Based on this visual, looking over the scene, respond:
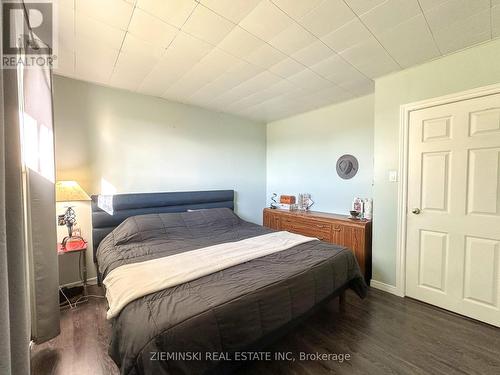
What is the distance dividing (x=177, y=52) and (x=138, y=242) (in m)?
2.02

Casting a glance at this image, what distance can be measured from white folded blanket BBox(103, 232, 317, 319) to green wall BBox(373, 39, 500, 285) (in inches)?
40.2

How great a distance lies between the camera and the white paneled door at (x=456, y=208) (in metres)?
2.00

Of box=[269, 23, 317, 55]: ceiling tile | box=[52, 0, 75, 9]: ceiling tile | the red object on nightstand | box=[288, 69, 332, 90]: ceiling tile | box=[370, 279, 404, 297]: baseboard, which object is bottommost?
box=[370, 279, 404, 297]: baseboard

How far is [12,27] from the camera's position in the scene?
108 centimetres

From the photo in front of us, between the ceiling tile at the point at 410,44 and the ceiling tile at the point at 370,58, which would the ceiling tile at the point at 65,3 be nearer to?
the ceiling tile at the point at 370,58

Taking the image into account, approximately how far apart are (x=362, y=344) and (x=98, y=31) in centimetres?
333

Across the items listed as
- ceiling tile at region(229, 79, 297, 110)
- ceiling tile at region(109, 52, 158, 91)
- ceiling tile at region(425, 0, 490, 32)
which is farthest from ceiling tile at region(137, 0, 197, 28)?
ceiling tile at region(425, 0, 490, 32)

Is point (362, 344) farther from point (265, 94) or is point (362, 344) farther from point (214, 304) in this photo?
point (265, 94)

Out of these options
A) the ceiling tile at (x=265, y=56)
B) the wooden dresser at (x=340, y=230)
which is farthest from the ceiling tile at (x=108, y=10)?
the wooden dresser at (x=340, y=230)

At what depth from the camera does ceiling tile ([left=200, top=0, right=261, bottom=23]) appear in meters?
1.55

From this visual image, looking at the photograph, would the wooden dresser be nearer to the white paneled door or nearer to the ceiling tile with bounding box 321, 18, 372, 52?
the white paneled door

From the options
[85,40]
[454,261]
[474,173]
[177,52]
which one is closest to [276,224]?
[454,261]

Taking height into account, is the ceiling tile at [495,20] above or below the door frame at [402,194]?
above

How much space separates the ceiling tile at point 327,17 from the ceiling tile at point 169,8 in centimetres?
85
